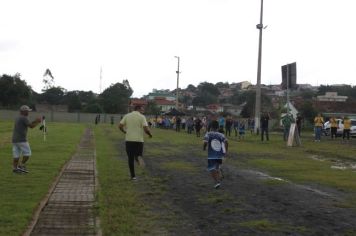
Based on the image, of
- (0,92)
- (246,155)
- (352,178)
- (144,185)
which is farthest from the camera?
(0,92)

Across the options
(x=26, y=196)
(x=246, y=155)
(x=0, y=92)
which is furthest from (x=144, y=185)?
(x=0, y=92)

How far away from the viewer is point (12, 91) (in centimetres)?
11412

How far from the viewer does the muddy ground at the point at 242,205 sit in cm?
803

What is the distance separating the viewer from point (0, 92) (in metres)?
115

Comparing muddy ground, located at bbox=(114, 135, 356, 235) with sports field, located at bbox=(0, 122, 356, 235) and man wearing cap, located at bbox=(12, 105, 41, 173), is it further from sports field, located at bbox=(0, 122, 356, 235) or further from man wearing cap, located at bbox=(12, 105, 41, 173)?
man wearing cap, located at bbox=(12, 105, 41, 173)

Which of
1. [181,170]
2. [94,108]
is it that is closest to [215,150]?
[181,170]

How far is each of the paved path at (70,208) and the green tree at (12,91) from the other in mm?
102822

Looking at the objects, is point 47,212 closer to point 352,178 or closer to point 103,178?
point 103,178

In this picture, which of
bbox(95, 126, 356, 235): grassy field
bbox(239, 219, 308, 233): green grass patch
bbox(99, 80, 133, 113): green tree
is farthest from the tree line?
bbox(239, 219, 308, 233): green grass patch

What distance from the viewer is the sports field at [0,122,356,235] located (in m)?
8.08

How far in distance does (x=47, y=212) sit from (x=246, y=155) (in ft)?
46.3

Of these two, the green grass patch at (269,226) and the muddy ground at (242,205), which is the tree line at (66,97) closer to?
the muddy ground at (242,205)

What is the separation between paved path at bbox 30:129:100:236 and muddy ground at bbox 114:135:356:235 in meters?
1.01

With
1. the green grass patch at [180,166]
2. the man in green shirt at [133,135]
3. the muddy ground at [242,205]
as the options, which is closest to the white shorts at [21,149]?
the man in green shirt at [133,135]
